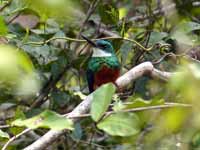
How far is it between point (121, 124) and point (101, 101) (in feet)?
0.17

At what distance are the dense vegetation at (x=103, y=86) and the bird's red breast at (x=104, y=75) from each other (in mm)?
81

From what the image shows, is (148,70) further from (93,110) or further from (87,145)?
(93,110)

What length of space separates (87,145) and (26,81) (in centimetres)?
171

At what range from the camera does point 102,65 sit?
2703 mm

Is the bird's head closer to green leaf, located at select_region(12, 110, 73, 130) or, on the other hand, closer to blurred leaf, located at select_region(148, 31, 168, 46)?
blurred leaf, located at select_region(148, 31, 168, 46)

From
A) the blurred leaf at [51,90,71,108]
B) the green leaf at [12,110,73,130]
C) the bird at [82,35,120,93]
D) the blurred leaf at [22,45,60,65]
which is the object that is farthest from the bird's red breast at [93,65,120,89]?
the green leaf at [12,110,73,130]

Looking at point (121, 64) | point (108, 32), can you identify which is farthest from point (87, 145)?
point (108, 32)

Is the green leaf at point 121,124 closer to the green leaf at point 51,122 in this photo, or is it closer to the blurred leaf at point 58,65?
the green leaf at point 51,122

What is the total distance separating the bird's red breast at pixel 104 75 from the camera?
101 inches

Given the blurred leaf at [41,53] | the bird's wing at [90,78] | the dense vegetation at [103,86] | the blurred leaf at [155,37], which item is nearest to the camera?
the dense vegetation at [103,86]

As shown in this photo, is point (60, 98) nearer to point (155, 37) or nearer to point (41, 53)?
point (41, 53)

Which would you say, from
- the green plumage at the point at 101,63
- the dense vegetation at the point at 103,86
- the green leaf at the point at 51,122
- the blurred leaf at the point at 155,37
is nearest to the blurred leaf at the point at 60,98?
the dense vegetation at the point at 103,86

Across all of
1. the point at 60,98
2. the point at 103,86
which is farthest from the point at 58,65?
the point at 103,86

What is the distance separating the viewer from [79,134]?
2.21 meters
